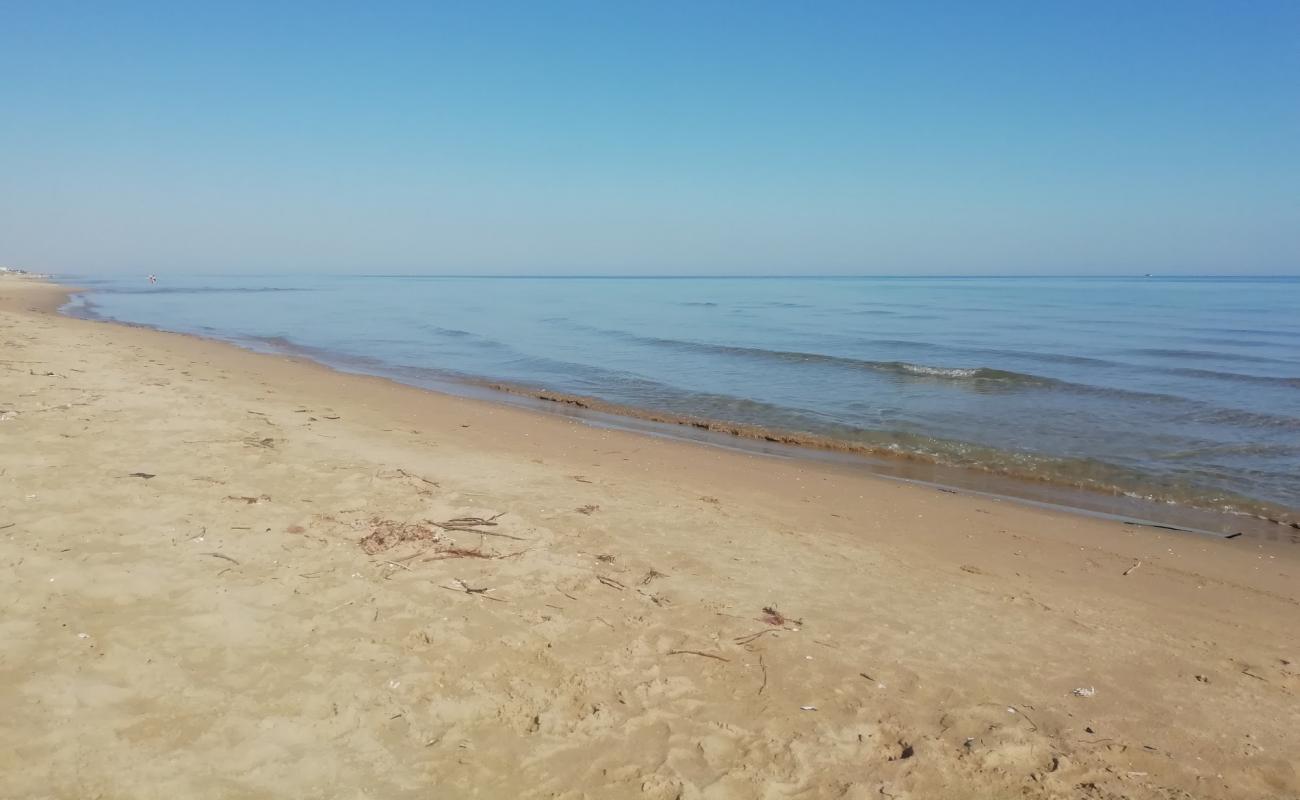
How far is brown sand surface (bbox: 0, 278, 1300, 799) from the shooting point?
2.87 m

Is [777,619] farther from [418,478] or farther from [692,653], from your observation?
[418,478]

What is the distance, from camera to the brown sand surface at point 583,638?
9.41 feet

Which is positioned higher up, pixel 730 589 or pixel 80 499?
pixel 80 499

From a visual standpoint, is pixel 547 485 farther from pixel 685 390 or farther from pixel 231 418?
pixel 685 390

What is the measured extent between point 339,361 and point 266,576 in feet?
48.1

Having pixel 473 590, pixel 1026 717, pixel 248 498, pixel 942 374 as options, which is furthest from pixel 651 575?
pixel 942 374

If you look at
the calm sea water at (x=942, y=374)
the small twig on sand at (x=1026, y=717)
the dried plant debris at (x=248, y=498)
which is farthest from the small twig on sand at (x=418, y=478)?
the calm sea water at (x=942, y=374)

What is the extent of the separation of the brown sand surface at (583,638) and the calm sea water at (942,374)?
2.92 meters

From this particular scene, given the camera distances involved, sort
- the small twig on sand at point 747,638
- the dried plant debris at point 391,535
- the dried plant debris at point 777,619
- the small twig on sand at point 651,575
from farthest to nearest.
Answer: the dried plant debris at point 391,535, the small twig on sand at point 651,575, the dried plant debris at point 777,619, the small twig on sand at point 747,638

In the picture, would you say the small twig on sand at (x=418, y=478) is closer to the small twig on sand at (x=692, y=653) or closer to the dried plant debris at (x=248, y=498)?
the dried plant debris at (x=248, y=498)

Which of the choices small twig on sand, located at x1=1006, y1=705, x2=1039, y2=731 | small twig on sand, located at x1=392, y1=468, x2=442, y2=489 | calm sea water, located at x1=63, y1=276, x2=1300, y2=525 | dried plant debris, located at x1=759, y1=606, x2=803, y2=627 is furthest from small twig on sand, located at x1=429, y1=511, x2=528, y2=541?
calm sea water, located at x1=63, y1=276, x2=1300, y2=525

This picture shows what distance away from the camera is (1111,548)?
6.16 meters

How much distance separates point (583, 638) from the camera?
3.82 meters

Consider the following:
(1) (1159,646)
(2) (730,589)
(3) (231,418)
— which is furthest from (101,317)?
(1) (1159,646)
